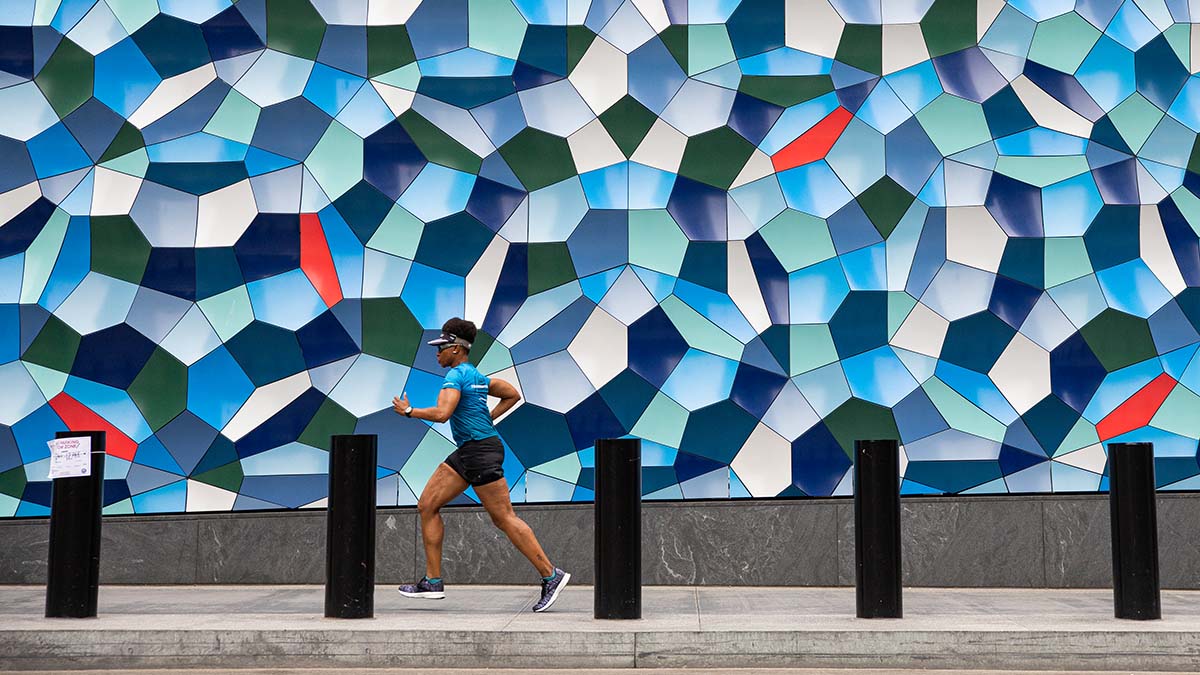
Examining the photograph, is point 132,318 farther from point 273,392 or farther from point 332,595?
point 332,595

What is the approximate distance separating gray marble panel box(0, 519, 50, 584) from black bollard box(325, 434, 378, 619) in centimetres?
355

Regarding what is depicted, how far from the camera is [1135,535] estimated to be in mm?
7148

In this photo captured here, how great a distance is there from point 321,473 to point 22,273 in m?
2.85

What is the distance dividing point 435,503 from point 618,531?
49.3 inches

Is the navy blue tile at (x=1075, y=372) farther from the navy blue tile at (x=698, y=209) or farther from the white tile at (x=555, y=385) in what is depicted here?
the white tile at (x=555, y=385)

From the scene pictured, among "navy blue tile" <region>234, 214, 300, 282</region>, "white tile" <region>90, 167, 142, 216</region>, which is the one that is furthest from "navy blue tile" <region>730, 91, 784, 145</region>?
"white tile" <region>90, 167, 142, 216</region>

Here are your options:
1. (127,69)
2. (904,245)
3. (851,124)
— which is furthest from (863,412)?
(127,69)

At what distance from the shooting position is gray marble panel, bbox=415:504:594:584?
9461 mm

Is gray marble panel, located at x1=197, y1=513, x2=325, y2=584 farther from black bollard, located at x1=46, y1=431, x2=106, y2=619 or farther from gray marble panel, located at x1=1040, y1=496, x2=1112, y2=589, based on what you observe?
gray marble panel, located at x1=1040, y1=496, x2=1112, y2=589

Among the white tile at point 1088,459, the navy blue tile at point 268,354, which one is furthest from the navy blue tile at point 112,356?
the white tile at point 1088,459

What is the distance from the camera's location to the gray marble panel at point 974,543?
9414mm

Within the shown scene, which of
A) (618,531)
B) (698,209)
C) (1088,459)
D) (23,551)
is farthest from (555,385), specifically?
(23,551)

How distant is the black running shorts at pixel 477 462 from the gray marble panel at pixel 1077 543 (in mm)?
4410

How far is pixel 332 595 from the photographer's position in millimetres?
7020
